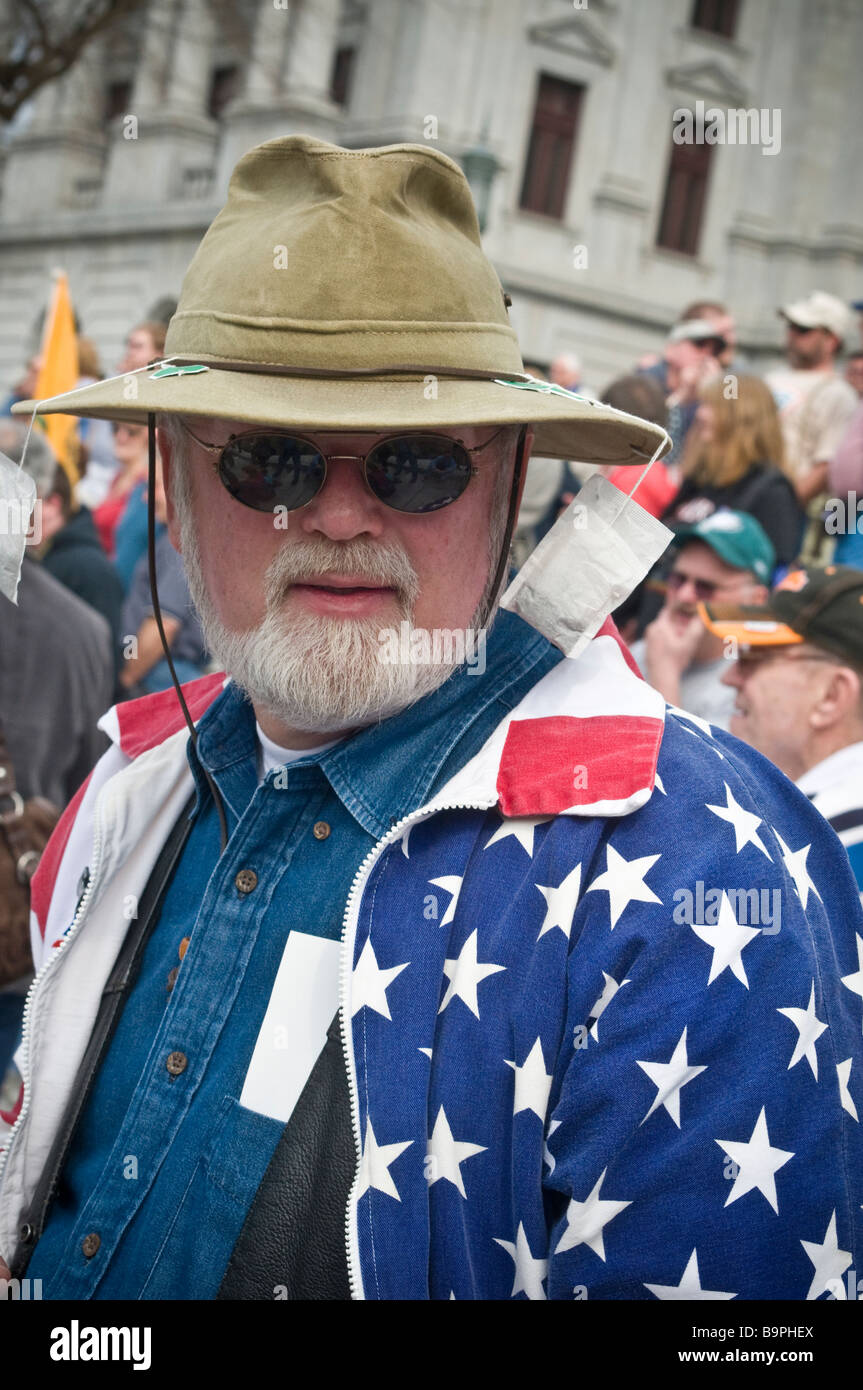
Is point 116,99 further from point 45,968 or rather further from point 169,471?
point 45,968

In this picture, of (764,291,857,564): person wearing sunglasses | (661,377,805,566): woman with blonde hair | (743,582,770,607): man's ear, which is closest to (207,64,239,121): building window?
(764,291,857,564): person wearing sunglasses

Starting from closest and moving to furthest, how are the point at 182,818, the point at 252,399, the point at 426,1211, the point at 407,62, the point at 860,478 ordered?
1. the point at 426,1211
2. the point at 252,399
3. the point at 182,818
4. the point at 860,478
5. the point at 407,62

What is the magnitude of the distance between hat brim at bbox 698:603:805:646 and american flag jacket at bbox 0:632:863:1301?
169cm

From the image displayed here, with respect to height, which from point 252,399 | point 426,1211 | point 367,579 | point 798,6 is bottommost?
point 426,1211

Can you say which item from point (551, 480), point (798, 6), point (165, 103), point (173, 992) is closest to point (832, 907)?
point (173, 992)

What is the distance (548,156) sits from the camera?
81.5 ft

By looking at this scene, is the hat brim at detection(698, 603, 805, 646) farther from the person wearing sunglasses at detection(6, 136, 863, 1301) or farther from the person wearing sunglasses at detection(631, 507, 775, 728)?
the person wearing sunglasses at detection(6, 136, 863, 1301)

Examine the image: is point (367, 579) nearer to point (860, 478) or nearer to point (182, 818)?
point (182, 818)

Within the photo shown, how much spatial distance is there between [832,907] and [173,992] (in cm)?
84

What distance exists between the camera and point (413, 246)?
1854mm

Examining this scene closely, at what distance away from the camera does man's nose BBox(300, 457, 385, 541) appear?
183 centimetres

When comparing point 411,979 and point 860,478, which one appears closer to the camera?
point 411,979

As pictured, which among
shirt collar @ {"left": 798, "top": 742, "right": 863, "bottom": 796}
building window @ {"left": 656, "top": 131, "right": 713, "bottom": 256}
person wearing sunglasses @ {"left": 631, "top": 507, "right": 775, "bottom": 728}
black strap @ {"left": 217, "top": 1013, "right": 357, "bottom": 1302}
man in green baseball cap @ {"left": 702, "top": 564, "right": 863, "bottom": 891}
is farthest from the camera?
building window @ {"left": 656, "top": 131, "right": 713, "bottom": 256}

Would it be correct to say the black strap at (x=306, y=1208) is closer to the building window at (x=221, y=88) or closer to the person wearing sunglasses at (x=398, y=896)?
the person wearing sunglasses at (x=398, y=896)
